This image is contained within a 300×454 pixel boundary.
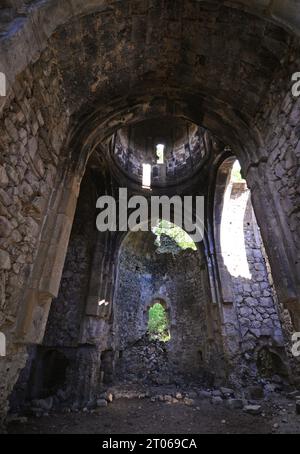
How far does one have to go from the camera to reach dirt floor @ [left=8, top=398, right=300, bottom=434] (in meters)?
3.54

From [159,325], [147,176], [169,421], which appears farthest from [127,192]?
[159,325]

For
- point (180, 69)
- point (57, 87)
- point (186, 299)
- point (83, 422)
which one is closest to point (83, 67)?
point (57, 87)

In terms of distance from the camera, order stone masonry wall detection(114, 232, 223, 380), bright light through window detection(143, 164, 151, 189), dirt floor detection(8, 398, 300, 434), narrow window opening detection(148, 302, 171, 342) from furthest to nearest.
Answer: narrow window opening detection(148, 302, 171, 342) < stone masonry wall detection(114, 232, 223, 380) < bright light through window detection(143, 164, 151, 189) < dirt floor detection(8, 398, 300, 434)

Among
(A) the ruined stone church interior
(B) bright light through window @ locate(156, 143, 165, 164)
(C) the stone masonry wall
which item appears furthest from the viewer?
(C) the stone masonry wall

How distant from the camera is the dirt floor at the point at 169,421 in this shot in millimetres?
3541

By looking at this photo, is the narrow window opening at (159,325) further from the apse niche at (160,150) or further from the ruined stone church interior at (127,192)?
the apse niche at (160,150)

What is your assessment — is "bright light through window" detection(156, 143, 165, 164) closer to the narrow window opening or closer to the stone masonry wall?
the stone masonry wall

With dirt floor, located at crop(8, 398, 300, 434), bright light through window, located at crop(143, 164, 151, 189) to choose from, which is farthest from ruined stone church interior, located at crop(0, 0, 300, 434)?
bright light through window, located at crop(143, 164, 151, 189)

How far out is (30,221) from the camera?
2639mm

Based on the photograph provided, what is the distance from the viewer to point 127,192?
796 cm

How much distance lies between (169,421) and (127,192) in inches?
231

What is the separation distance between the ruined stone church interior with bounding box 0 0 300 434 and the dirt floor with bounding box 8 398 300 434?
47 mm

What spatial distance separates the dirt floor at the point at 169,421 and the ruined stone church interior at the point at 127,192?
0.15ft

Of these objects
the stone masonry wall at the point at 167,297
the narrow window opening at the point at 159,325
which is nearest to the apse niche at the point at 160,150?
the stone masonry wall at the point at 167,297
